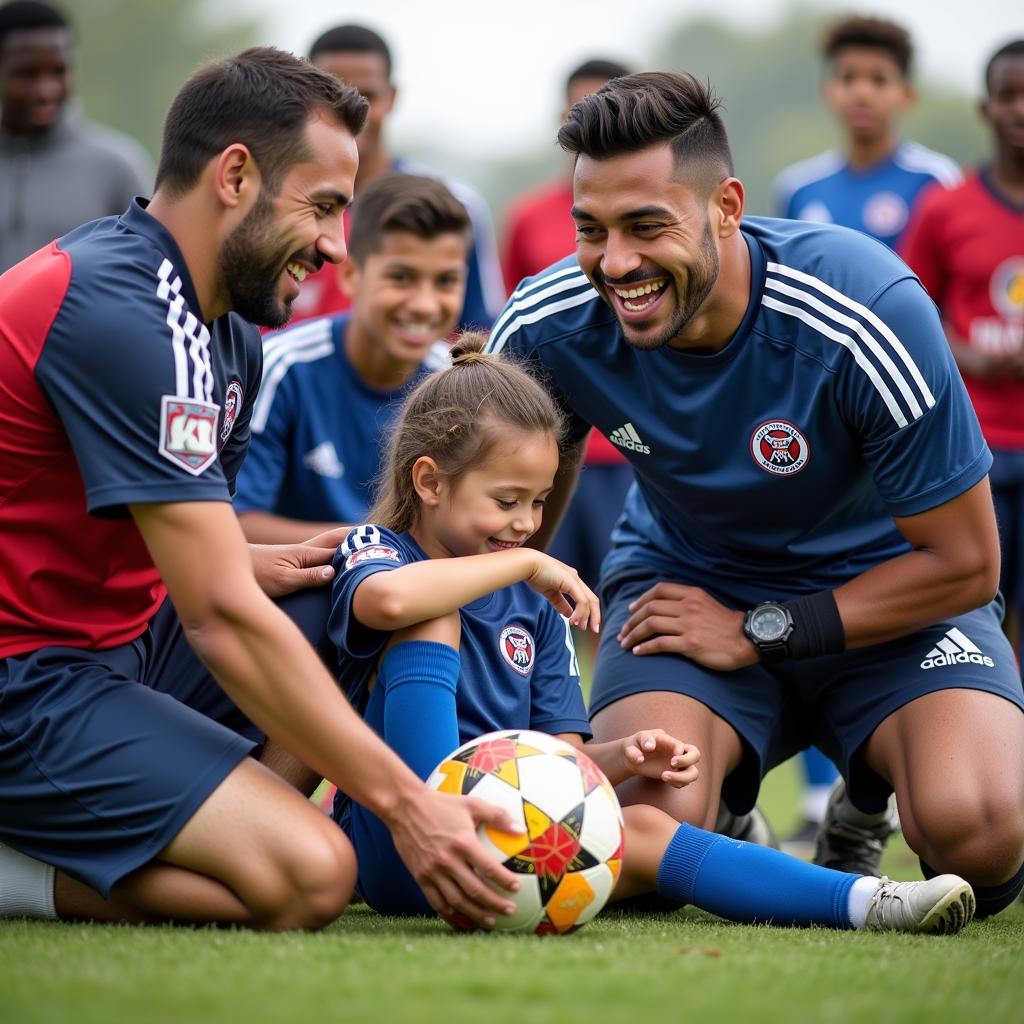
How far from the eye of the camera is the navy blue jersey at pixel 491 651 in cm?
380

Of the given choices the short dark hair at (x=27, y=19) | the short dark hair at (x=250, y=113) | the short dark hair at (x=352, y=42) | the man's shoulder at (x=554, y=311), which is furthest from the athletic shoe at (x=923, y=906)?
the short dark hair at (x=27, y=19)

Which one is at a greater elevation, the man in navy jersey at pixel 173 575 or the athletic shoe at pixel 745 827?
the man in navy jersey at pixel 173 575

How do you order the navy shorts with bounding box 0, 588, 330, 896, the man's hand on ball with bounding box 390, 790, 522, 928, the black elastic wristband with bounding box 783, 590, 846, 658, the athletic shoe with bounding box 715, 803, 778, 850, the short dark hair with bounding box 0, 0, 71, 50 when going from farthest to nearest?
the short dark hair with bounding box 0, 0, 71, 50 < the athletic shoe with bounding box 715, 803, 778, 850 < the black elastic wristband with bounding box 783, 590, 846, 658 < the navy shorts with bounding box 0, 588, 330, 896 < the man's hand on ball with bounding box 390, 790, 522, 928

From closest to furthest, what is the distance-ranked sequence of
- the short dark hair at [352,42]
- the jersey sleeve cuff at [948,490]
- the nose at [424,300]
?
the jersey sleeve cuff at [948,490] → the nose at [424,300] → the short dark hair at [352,42]

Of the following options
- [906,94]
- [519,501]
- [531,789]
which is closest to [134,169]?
[906,94]

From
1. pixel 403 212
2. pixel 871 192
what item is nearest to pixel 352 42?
pixel 403 212

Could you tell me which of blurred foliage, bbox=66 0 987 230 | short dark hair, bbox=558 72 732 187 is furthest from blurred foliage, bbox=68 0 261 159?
short dark hair, bbox=558 72 732 187

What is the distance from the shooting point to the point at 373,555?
3830 millimetres

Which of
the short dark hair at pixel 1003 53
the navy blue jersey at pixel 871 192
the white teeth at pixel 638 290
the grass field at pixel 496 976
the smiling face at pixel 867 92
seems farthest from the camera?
the smiling face at pixel 867 92

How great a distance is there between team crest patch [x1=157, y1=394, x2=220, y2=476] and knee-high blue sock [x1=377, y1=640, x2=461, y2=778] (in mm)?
663

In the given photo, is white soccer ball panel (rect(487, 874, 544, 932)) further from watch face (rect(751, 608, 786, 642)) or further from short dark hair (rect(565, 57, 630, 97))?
short dark hair (rect(565, 57, 630, 97))

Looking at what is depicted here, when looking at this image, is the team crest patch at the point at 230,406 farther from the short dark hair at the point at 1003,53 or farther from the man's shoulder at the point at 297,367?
the short dark hair at the point at 1003,53

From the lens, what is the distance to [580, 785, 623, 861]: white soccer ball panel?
3391 millimetres

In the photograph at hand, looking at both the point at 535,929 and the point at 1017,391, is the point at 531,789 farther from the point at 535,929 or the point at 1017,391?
the point at 1017,391
